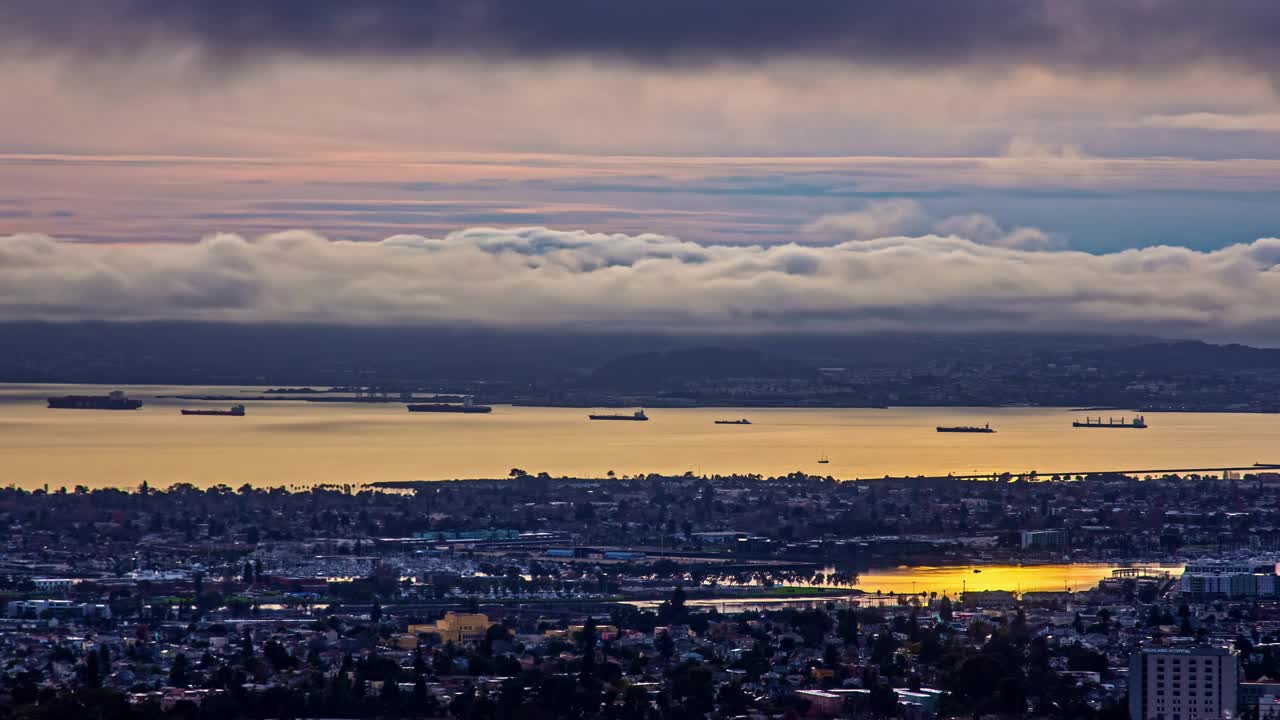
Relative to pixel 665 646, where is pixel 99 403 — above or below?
above

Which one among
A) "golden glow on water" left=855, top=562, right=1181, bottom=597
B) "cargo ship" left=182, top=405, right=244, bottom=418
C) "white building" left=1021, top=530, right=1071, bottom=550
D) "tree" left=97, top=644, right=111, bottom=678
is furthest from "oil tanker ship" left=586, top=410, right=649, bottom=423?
"tree" left=97, top=644, right=111, bottom=678

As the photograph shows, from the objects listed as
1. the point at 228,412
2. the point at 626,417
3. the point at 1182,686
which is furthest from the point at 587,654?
the point at 228,412

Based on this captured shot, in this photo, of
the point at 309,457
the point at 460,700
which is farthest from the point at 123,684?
the point at 309,457

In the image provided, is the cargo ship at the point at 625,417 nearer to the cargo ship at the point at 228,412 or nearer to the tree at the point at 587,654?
the cargo ship at the point at 228,412

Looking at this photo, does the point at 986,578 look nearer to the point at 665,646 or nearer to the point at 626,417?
the point at 665,646

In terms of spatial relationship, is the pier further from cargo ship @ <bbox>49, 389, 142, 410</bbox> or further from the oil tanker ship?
cargo ship @ <bbox>49, 389, 142, 410</bbox>

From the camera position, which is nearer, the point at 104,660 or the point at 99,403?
the point at 104,660

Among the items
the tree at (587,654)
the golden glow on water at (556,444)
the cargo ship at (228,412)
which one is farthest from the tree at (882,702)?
the cargo ship at (228,412)

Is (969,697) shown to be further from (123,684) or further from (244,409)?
(244,409)
